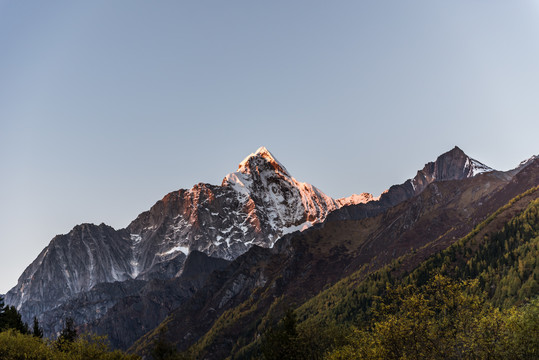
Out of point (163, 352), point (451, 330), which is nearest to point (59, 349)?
point (163, 352)

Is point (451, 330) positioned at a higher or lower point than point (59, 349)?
lower

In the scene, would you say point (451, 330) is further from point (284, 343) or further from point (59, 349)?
point (59, 349)

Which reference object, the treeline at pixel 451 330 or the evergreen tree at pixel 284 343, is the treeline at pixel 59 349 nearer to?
the evergreen tree at pixel 284 343

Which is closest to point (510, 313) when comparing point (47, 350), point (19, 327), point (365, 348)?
point (365, 348)

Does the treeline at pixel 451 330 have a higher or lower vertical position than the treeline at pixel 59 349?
lower

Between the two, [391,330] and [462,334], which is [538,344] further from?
[391,330]

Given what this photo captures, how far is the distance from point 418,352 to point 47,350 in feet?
204

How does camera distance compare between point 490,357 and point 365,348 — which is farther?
point 365,348

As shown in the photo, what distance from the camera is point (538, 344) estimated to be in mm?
57188

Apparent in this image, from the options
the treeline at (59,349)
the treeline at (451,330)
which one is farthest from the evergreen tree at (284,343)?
the treeline at (451,330)

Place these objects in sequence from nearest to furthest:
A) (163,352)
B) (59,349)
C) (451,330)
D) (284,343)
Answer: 1. (451,330)
2. (163,352)
3. (59,349)
4. (284,343)

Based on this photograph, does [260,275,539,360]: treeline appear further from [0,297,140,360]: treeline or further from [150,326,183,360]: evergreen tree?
[0,297,140,360]: treeline

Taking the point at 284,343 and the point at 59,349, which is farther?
the point at 284,343

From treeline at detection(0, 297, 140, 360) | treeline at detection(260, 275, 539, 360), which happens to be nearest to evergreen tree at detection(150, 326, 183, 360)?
treeline at detection(0, 297, 140, 360)
